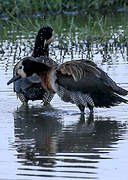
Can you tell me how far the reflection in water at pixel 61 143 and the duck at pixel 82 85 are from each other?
24 cm

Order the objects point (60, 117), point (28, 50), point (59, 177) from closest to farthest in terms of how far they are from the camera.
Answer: point (59, 177) → point (60, 117) → point (28, 50)

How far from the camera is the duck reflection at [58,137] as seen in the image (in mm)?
7709

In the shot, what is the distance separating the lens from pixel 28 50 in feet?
52.8

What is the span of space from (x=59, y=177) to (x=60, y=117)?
3.27m

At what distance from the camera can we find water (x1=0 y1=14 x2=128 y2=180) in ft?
23.2

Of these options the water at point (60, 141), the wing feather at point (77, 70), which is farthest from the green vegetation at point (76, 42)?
the wing feather at point (77, 70)

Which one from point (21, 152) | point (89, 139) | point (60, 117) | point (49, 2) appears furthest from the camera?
point (49, 2)

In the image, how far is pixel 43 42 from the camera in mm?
12234

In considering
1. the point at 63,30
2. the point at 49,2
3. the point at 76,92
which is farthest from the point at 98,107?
the point at 49,2

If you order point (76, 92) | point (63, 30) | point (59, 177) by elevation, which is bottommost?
point (59, 177)

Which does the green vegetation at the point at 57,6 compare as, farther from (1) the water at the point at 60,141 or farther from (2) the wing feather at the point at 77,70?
(2) the wing feather at the point at 77,70

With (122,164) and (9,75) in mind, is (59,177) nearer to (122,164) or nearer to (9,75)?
(122,164)

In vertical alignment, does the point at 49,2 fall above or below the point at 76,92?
above

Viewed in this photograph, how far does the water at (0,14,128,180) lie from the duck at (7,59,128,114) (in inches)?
7.1
